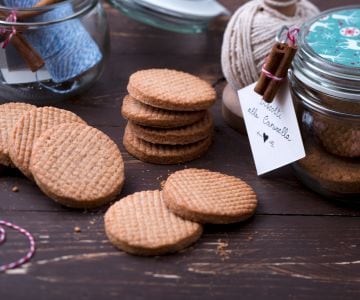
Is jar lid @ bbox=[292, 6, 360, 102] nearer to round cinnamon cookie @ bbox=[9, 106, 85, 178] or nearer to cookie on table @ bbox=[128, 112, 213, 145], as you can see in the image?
cookie on table @ bbox=[128, 112, 213, 145]

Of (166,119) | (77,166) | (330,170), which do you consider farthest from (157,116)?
(330,170)

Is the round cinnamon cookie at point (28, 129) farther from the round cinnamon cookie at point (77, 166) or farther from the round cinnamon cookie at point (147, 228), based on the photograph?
the round cinnamon cookie at point (147, 228)

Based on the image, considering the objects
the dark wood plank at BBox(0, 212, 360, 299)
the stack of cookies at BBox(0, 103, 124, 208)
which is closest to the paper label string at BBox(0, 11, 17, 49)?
the stack of cookies at BBox(0, 103, 124, 208)

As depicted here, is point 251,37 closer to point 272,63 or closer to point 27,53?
point 272,63

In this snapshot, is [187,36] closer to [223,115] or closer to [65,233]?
[223,115]

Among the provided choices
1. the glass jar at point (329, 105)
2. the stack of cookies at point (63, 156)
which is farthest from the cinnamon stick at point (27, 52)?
the glass jar at point (329, 105)

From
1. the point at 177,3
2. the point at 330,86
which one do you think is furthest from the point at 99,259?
the point at 177,3
